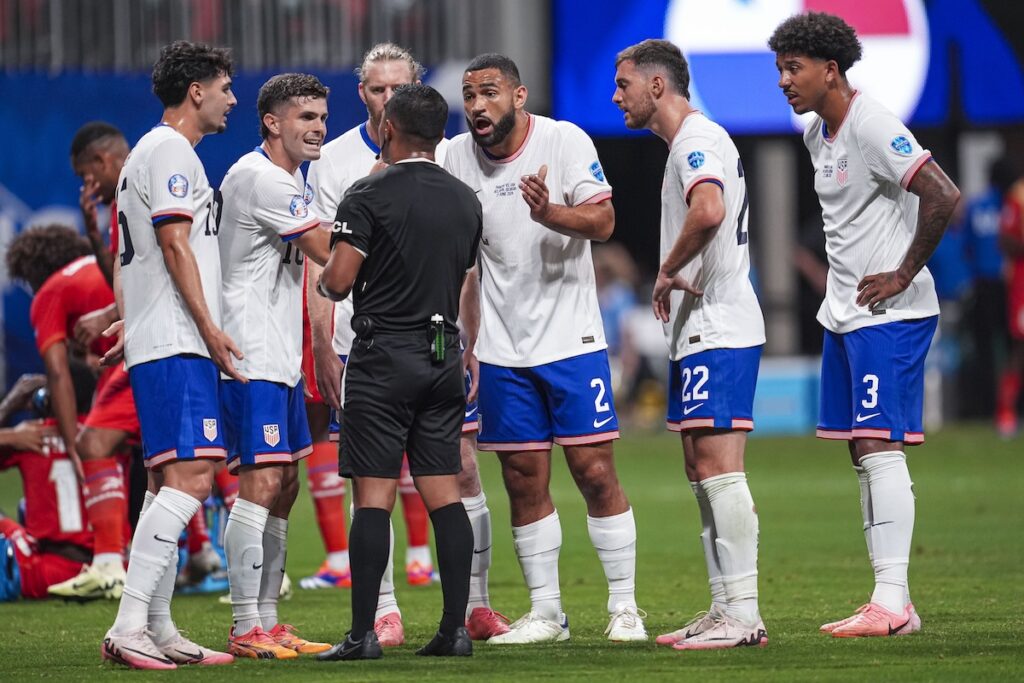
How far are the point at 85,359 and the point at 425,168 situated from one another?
4089 millimetres

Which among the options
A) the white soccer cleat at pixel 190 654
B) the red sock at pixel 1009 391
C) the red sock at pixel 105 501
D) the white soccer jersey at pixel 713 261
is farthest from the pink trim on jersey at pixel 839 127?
the red sock at pixel 1009 391

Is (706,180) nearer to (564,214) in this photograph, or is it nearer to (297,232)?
(564,214)

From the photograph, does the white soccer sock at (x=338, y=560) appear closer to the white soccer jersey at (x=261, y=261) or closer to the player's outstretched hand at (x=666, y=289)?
the white soccer jersey at (x=261, y=261)

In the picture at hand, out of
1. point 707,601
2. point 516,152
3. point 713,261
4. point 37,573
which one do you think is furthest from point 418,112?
point 37,573

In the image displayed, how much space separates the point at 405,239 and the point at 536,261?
883mm

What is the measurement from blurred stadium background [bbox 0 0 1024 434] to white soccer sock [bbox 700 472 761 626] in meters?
11.7

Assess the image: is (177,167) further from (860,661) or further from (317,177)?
(860,661)

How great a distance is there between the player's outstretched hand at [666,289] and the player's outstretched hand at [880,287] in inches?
30.1

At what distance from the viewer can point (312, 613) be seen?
809 cm

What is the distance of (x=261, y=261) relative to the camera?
6.73 meters

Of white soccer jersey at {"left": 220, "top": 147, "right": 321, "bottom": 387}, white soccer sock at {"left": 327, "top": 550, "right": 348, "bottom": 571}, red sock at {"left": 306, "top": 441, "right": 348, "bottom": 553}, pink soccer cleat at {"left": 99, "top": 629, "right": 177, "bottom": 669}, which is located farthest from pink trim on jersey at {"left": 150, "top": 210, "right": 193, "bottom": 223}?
white soccer sock at {"left": 327, "top": 550, "right": 348, "bottom": 571}

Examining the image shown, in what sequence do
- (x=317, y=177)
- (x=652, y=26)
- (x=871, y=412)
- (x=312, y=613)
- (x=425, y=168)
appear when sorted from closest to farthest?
(x=425, y=168) < (x=871, y=412) < (x=317, y=177) < (x=312, y=613) < (x=652, y=26)

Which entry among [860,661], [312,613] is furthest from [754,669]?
[312,613]

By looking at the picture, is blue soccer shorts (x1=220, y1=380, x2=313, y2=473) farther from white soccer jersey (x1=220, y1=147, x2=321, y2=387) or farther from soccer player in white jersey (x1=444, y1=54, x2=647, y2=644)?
soccer player in white jersey (x1=444, y1=54, x2=647, y2=644)
